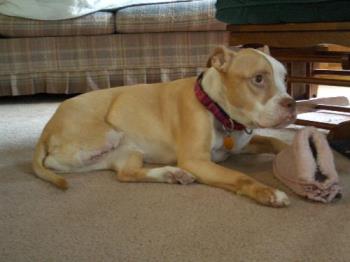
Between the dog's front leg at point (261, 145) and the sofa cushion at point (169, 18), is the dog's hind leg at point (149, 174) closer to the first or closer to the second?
the dog's front leg at point (261, 145)

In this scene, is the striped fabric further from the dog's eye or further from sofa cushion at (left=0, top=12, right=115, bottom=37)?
the dog's eye

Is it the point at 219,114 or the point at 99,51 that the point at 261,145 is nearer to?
the point at 219,114

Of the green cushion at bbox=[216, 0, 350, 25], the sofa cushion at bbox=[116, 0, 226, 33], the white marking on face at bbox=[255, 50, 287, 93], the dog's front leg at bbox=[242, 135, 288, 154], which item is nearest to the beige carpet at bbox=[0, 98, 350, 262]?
the dog's front leg at bbox=[242, 135, 288, 154]

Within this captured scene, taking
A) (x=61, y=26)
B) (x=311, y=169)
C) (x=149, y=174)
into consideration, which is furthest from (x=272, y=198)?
(x=61, y=26)

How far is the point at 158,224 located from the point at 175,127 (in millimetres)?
466

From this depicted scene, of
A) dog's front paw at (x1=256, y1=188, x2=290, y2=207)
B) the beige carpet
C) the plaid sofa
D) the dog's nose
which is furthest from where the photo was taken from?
the plaid sofa

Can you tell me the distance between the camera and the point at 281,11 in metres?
1.47

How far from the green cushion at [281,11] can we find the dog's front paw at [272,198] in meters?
0.61

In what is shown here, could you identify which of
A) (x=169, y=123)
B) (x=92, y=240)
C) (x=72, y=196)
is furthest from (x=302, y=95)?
(x=92, y=240)

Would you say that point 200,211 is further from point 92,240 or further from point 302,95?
point 302,95

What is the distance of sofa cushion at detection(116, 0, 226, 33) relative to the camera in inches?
98.0

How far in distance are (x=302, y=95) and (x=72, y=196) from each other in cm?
174

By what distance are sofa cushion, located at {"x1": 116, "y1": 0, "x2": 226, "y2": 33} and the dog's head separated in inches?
48.1

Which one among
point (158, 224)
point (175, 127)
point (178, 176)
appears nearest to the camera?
point (158, 224)
